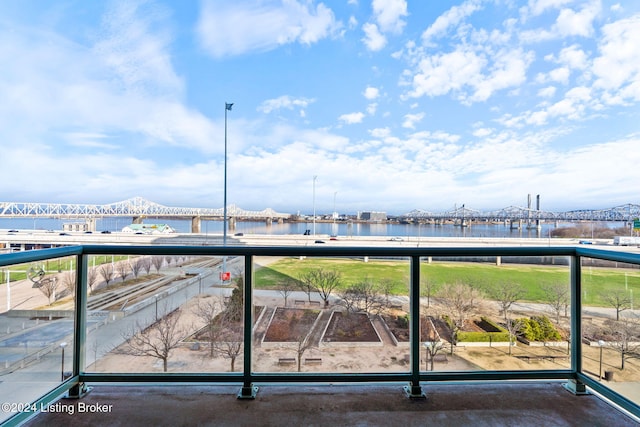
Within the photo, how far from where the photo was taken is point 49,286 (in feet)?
5.16

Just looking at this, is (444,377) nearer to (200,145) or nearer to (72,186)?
(200,145)

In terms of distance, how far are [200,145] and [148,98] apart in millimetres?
8348

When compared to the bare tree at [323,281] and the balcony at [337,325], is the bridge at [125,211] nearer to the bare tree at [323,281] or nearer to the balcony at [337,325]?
the balcony at [337,325]

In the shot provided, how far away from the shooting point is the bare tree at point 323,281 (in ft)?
5.85

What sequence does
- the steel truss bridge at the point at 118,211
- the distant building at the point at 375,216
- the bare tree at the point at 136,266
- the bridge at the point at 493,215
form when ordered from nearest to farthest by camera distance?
the bare tree at the point at 136,266 → the bridge at the point at 493,215 → the steel truss bridge at the point at 118,211 → the distant building at the point at 375,216

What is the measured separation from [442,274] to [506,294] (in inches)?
17.1

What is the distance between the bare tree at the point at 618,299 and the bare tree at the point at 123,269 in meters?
3.04

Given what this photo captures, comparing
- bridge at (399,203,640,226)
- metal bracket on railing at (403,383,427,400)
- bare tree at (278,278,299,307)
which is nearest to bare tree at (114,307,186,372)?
bare tree at (278,278,299,307)

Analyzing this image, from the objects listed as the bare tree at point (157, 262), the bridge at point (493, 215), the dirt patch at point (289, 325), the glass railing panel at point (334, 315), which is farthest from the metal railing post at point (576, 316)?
A: the bridge at point (493, 215)

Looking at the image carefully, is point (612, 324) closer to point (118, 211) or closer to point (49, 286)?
point (49, 286)

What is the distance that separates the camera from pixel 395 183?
25.6 meters

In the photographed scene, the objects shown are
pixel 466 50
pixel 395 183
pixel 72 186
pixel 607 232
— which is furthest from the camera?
pixel 395 183

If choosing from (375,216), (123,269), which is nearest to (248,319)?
(123,269)

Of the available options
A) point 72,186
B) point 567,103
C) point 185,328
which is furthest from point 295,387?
point 72,186
